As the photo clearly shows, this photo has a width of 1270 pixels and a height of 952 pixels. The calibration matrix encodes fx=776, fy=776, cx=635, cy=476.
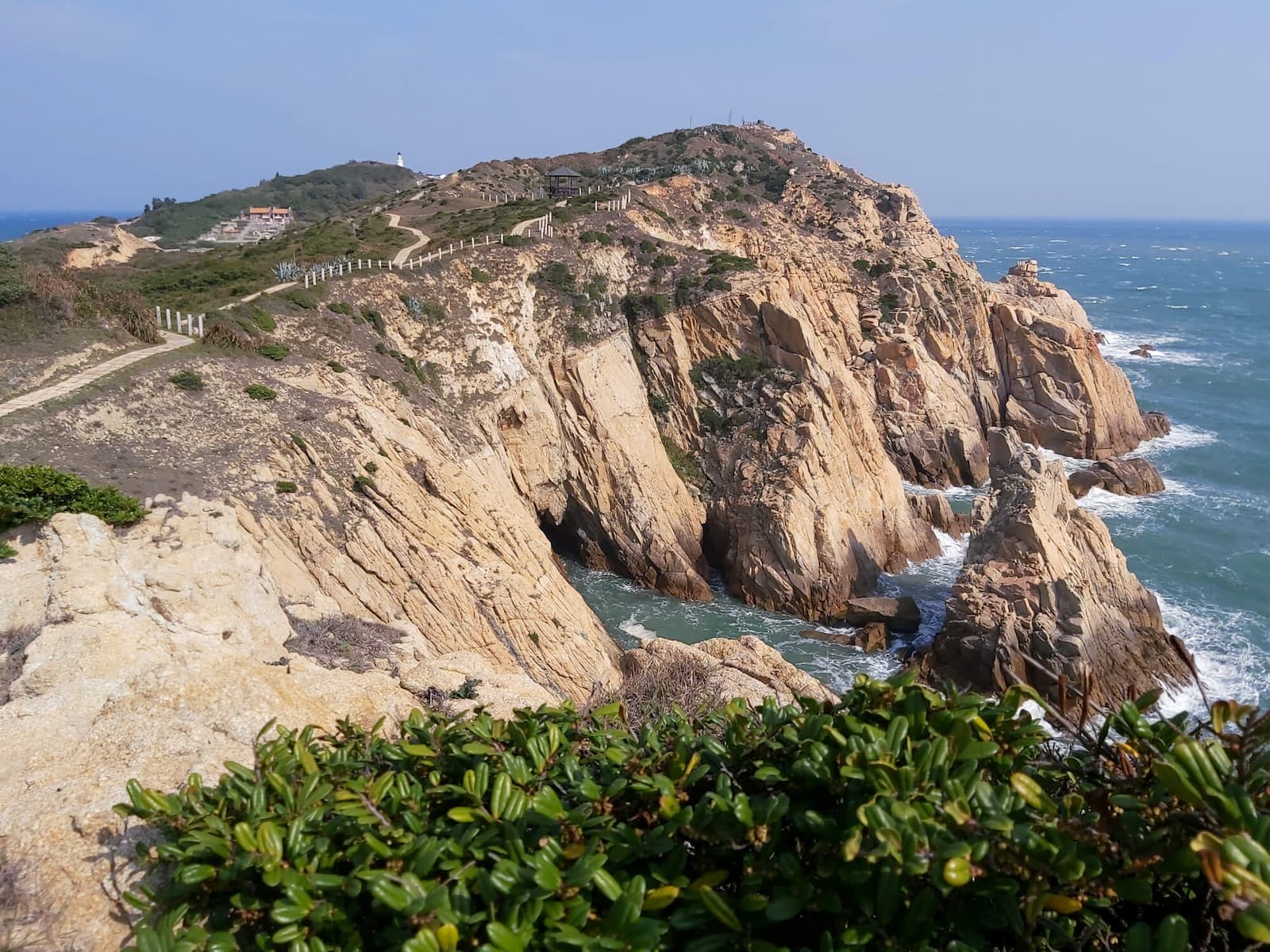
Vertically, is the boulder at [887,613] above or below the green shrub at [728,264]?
below

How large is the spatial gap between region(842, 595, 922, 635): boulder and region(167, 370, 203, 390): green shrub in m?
25.3

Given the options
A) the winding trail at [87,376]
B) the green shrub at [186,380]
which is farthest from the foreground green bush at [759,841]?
the green shrub at [186,380]

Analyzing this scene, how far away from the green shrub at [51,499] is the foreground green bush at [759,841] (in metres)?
11.4

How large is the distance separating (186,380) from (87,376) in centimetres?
242

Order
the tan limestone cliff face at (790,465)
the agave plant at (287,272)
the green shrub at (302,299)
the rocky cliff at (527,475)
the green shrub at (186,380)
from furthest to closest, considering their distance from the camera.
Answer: the agave plant at (287,272), the tan limestone cliff face at (790,465), the green shrub at (302,299), the green shrub at (186,380), the rocky cliff at (527,475)

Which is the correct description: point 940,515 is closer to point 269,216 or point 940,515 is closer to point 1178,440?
point 1178,440

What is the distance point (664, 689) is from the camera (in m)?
15.1

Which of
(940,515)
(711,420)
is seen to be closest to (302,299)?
(711,420)

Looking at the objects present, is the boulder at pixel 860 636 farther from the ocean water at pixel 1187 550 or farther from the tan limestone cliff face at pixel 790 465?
the tan limestone cliff face at pixel 790 465

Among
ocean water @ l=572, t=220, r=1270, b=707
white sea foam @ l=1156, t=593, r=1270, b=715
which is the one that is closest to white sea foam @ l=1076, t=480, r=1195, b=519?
ocean water @ l=572, t=220, r=1270, b=707

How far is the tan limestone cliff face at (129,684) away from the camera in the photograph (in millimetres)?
6688

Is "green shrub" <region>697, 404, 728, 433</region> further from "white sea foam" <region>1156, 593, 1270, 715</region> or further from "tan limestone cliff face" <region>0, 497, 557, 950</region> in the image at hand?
"tan limestone cliff face" <region>0, 497, 557, 950</region>

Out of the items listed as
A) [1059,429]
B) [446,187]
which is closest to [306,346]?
[1059,429]

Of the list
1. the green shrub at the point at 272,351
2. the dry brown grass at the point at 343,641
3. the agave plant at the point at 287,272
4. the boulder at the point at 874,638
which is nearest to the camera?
the dry brown grass at the point at 343,641
